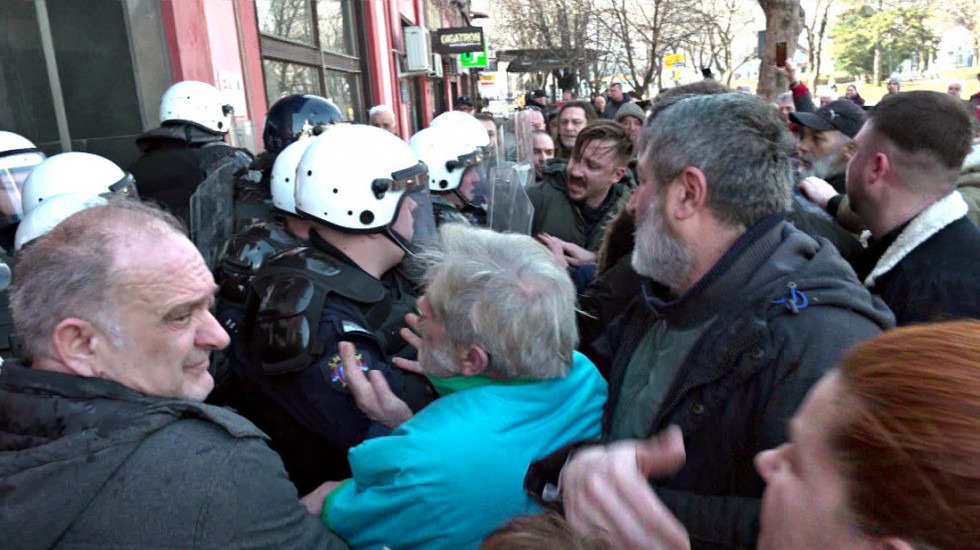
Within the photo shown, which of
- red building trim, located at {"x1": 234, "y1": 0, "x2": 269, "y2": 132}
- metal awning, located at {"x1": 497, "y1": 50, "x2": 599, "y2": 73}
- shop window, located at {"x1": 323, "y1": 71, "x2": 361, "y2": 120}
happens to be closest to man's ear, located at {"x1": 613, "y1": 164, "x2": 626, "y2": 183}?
red building trim, located at {"x1": 234, "y1": 0, "x2": 269, "y2": 132}

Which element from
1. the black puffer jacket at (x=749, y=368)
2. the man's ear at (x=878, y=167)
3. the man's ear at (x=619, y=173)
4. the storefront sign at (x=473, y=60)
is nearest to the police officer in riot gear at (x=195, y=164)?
the man's ear at (x=619, y=173)

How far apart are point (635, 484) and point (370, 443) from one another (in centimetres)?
75

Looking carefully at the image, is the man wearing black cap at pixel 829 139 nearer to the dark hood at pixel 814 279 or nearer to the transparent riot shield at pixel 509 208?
the transparent riot shield at pixel 509 208

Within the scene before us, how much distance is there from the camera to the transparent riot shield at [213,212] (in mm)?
3566

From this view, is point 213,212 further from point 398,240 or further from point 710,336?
point 710,336

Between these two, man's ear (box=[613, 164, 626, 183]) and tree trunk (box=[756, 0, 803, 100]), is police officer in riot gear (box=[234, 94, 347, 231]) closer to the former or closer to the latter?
man's ear (box=[613, 164, 626, 183])

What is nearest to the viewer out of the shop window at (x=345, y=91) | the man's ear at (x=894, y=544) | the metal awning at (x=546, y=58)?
the man's ear at (x=894, y=544)

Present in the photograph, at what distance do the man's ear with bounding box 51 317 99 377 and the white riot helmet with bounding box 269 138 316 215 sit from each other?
2010 mm

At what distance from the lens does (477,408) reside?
5.42 feet

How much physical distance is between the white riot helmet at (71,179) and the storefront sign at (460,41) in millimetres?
18461

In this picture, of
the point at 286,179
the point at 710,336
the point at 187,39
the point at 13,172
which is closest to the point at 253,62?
the point at 187,39

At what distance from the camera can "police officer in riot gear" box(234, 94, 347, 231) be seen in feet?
14.0

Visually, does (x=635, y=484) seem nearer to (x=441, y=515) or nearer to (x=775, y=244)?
(x=441, y=515)

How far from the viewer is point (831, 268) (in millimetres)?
1490
